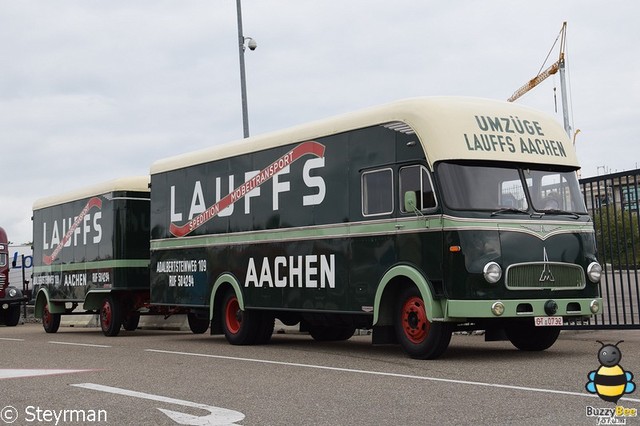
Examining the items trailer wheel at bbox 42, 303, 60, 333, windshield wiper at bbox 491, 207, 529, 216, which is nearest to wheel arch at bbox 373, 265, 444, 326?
windshield wiper at bbox 491, 207, 529, 216

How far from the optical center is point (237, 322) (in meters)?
15.5

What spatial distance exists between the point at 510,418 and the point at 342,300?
20.1 feet

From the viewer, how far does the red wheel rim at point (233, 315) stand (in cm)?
1538

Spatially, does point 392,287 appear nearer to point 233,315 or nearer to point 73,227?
point 233,315

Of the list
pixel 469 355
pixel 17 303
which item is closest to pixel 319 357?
pixel 469 355

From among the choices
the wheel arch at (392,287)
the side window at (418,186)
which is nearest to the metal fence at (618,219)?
the wheel arch at (392,287)

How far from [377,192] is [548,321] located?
276cm

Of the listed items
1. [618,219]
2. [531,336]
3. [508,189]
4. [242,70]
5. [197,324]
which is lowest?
[531,336]

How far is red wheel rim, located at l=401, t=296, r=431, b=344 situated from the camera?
11.5m

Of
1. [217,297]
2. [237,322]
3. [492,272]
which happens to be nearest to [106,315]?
[217,297]

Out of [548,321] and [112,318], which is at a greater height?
[112,318]

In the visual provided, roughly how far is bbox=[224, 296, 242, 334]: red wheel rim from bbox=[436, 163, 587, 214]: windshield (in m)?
5.34

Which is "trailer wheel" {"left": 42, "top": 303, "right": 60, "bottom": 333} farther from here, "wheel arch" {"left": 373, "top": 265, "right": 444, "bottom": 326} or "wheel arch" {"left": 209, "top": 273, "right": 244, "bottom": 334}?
"wheel arch" {"left": 373, "top": 265, "right": 444, "bottom": 326}

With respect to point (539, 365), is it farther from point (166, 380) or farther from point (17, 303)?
point (17, 303)
